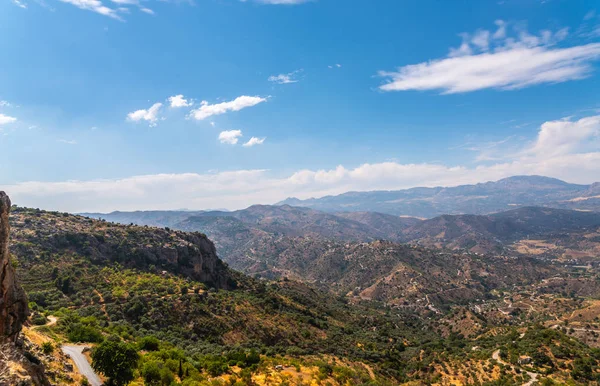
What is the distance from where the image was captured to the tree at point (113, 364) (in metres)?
30.8

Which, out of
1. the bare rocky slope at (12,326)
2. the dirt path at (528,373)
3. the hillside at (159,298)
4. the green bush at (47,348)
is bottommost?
the dirt path at (528,373)

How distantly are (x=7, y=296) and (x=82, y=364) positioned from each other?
19.2m

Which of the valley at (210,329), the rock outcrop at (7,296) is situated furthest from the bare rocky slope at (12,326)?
the valley at (210,329)

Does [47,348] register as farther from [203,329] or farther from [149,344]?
[203,329]

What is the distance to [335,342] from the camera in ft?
273

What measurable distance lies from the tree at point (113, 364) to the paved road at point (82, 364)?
773 mm

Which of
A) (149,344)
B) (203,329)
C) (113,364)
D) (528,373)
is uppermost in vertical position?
(113,364)

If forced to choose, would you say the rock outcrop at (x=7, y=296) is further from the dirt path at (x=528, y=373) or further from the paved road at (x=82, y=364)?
the dirt path at (x=528, y=373)

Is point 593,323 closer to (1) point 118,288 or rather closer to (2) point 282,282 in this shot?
(2) point 282,282

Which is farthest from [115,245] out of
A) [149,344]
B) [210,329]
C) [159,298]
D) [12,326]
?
[12,326]

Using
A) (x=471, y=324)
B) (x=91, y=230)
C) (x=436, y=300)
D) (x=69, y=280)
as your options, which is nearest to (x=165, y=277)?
(x=69, y=280)

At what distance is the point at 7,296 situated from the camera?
19.8 meters

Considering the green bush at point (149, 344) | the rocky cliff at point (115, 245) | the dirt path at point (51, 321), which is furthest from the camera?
the rocky cliff at point (115, 245)

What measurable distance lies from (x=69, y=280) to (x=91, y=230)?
141ft
